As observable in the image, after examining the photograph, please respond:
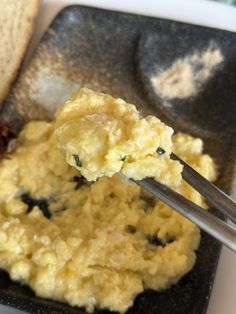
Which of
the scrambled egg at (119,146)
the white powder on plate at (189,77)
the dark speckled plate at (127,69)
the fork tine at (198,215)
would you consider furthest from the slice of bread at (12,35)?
the fork tine at (198,215)

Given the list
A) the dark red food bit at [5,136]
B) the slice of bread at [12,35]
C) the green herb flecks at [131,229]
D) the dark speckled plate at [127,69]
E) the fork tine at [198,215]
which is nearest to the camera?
the fork tine at [198,215]

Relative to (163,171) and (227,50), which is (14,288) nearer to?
(163,171)

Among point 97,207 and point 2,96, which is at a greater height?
point 2,96

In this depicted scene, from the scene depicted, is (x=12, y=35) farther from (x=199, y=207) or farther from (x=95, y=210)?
(x=199, y=207)

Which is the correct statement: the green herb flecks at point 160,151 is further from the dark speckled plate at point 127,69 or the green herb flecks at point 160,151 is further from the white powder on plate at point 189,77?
the white powder on plate at point 189,77

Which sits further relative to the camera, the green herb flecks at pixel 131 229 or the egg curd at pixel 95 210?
the green herb flecks at pixel 131 229

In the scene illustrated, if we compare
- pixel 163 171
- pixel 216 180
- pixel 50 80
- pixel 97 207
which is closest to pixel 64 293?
pixel 97 207
